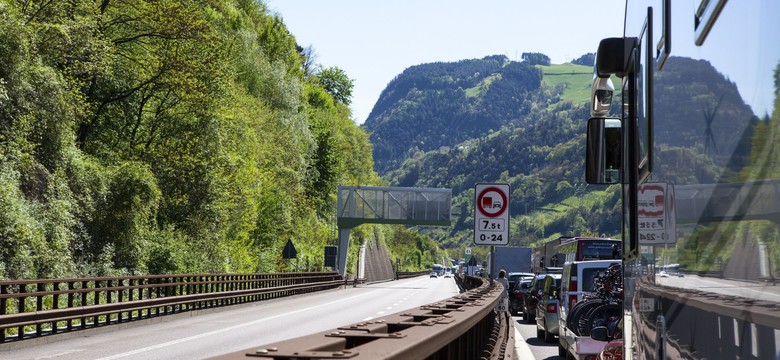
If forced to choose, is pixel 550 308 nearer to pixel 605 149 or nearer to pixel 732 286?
pixel 605 149

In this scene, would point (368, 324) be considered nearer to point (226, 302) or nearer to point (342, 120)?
point (226, 302)

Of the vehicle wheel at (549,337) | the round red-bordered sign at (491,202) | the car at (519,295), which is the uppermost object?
the round red-bordered sign at (491,202)

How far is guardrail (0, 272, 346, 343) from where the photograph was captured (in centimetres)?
2020

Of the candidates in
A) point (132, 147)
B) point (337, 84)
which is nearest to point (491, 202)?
point (132, 147)

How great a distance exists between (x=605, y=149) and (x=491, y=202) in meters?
15.5

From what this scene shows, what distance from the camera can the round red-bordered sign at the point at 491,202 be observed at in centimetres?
2242

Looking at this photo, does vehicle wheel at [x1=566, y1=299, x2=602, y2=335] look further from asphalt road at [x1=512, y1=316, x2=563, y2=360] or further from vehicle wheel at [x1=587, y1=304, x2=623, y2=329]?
asphalt road at [x1=512, y1=316, x2=563, y2=360]

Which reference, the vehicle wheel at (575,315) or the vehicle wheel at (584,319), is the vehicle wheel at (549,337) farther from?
the vehicle wheel at (584,319)

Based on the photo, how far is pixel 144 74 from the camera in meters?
41.8

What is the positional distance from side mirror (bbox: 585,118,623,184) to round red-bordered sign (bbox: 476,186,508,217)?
15241 mm

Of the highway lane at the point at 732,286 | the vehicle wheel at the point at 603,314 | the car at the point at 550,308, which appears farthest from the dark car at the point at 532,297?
the highway lane at the point at 732,286

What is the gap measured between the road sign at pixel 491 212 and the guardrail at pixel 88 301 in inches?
317

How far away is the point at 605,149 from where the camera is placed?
23.2 feet

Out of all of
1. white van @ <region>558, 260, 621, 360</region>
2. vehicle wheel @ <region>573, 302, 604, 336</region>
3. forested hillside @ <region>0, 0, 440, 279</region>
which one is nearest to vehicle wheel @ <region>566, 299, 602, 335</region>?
vehicle wheel @ <region>573, 302, 604, 336</region>
